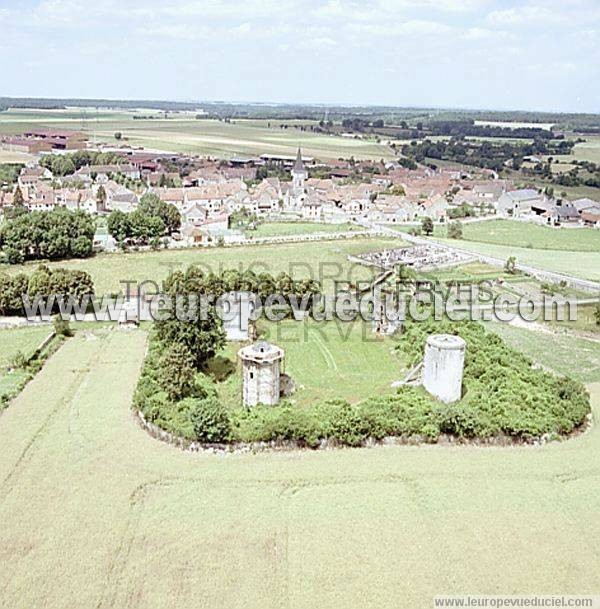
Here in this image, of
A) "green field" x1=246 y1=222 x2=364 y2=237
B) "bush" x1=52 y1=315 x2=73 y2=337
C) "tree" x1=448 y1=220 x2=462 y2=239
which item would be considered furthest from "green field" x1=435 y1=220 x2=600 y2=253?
"bush" x1=52 y1=315 x2=73 y2=337

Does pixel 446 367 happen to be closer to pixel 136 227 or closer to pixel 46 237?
pixel 46 237

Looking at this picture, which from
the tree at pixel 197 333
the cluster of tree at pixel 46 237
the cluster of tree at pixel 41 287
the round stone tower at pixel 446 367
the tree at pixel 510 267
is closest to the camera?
the round stone tower at pixel 446 367

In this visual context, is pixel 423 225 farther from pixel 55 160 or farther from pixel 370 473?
pixel 55 160

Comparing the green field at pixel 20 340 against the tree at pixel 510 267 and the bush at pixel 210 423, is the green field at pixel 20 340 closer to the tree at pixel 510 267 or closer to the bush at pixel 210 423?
the bush at pixel 210 423

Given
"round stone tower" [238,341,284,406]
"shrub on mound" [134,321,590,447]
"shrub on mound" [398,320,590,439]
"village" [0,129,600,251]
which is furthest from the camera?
"village" [0,129,600,251]

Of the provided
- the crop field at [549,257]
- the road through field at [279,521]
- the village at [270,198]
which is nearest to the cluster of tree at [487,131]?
the village at [270,198]

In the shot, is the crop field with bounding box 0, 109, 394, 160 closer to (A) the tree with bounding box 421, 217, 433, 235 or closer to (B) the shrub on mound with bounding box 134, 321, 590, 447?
(A) the tree with bounding box 421, 217, 433, 235
